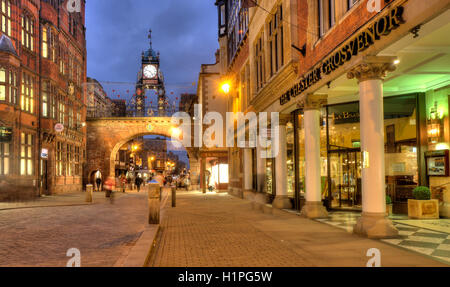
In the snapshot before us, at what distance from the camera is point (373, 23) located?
8.67 metres

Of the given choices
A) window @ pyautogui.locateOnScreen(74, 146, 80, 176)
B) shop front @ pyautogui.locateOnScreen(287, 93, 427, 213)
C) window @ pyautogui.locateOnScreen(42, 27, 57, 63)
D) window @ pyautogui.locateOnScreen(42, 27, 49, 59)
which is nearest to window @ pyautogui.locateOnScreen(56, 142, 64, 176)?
window @ pyautogui.locateOnScreen(74, 146, 80, 176)

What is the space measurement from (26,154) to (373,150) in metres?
22.1

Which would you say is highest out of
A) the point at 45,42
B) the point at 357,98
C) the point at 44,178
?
the point at 45,42

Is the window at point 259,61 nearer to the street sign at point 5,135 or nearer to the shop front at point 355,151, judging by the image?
the shop front at point 355,151

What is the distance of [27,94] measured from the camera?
81.6 ft

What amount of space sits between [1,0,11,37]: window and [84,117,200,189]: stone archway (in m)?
20.9

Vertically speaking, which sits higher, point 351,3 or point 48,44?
point 48,44

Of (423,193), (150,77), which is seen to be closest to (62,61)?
(423,193)

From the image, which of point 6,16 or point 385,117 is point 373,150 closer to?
point 385,117

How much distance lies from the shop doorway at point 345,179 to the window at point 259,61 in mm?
6280

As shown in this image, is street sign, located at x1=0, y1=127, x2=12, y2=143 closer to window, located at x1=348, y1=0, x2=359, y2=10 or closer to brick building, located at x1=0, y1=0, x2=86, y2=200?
brick building, located at x1=0, y1=0, x2=86, y2=200

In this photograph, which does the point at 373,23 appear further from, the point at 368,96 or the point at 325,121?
the point at 325,121
